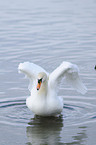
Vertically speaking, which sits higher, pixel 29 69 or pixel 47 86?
pixel 29 69

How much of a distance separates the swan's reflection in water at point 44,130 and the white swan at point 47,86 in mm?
205

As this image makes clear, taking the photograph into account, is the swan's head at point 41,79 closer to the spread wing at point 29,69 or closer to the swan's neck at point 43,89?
the swan's neck at point 43,89

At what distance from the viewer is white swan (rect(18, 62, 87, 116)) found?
10.3m

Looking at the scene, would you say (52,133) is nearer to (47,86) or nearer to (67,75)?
(47,86)

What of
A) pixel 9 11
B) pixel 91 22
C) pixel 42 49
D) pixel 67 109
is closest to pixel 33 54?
pixel 42 49

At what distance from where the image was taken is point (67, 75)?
1071cm

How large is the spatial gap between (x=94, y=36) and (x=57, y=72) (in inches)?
328

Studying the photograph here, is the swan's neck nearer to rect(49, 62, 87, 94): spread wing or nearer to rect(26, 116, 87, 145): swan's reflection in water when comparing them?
rect(49, 62, 87, 94): spread wing

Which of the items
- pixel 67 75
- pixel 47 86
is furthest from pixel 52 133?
pixel 67 75

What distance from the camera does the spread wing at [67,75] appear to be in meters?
10.2

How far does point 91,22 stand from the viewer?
2131 cm

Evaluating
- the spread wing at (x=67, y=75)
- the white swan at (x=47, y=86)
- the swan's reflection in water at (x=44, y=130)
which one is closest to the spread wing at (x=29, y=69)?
the white swan at (x=47, y=86)

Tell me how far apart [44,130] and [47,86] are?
117 cm

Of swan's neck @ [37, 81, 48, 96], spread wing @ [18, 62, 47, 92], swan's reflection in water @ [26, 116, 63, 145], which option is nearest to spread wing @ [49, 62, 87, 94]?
swan's neck @ [37, 81, 48, 96]
